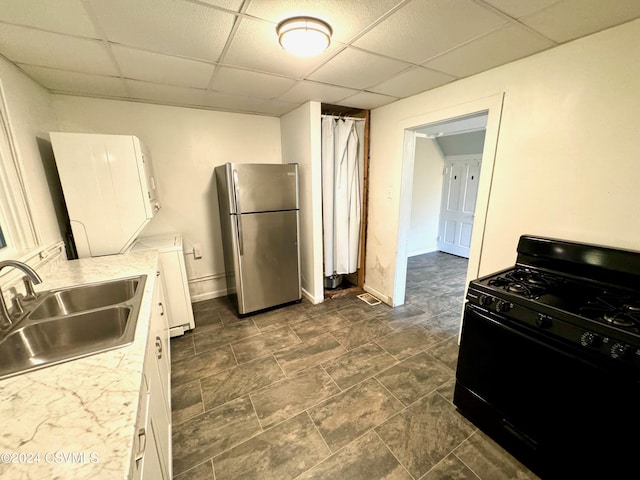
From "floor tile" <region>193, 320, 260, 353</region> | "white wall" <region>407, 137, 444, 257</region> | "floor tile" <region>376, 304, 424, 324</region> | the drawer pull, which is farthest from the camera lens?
"white wall" <region>407, 137, 444, 257</region>

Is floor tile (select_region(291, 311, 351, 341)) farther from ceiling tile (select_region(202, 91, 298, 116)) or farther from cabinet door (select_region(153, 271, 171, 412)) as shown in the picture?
ceiling tile (select_region(202, 91, 298, 116))

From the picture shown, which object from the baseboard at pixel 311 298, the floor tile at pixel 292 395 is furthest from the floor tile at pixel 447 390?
the baseboard at pixel 311 298

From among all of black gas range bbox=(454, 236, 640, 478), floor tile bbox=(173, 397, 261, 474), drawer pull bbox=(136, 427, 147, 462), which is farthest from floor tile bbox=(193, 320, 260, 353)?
black gas range bbox=(454, 236, 640, 478)

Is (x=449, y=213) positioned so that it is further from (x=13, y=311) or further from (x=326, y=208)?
(x=13, y=311)

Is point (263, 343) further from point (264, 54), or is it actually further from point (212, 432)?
point (264, 54)

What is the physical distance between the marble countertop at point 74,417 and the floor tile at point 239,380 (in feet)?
3.53

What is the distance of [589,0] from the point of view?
3.61 feet

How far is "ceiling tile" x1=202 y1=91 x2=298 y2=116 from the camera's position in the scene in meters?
2.44

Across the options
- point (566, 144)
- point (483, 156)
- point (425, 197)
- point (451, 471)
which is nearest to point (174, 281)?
point (451, 471)

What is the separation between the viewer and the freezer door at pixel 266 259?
8.79 ft

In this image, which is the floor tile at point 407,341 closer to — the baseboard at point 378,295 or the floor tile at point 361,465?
the baseboard at point 378,295

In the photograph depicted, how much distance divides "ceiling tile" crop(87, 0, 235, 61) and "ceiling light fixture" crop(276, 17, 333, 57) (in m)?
0.26

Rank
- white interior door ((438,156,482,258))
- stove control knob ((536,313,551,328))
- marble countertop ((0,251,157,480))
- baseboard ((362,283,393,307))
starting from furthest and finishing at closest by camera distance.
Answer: white interior door ((438,156,482,258)) < baseboard ((362,283,393,307)) < stove control knob ((536,313,551,328)) < marble countertop ((0,251,157,480))

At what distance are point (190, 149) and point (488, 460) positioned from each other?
3.58 metres
